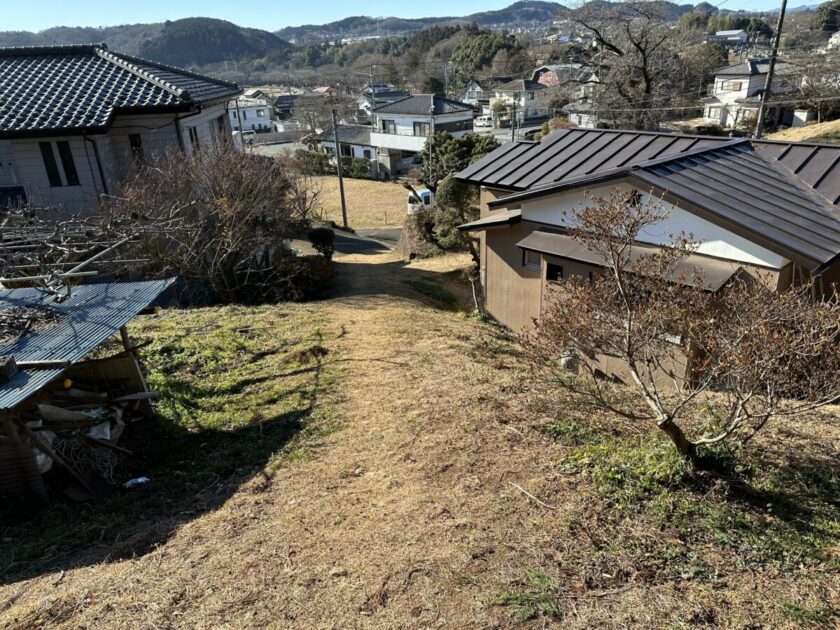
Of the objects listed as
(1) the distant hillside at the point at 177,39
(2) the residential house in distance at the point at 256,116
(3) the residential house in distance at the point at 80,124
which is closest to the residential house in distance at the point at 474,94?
(2) the residential house in distance at the point at 256,116

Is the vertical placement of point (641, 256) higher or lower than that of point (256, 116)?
higher

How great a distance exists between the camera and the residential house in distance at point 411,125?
46.6 meters

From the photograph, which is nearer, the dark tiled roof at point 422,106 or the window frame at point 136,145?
the window frame at point 136,145

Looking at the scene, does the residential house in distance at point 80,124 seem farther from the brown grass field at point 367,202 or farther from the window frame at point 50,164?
the brown grass field at point 367,202

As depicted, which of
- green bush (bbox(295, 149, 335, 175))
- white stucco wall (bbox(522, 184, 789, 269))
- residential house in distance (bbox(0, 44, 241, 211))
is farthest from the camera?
green bush (bbox(295, 149, 335, 175))

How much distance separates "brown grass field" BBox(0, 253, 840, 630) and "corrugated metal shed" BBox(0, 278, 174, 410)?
5.09 feet

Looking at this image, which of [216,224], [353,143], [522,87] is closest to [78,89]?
[216,224]

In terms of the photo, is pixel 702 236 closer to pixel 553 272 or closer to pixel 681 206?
pixel 681 206

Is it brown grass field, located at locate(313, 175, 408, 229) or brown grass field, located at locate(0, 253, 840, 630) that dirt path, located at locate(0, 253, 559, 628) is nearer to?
brown grass field, located at locate(0, 253, 840, 630)

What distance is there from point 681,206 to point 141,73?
15.6 m

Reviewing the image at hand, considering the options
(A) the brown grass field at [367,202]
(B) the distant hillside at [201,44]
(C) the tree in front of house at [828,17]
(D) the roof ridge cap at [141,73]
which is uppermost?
(B) the distant hillside at [201,44]

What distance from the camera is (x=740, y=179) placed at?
9.47 m

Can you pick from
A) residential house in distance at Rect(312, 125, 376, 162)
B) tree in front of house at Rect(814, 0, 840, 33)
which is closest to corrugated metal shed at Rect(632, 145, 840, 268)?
residential house in distance at Rect(312, 125, 376, 162)

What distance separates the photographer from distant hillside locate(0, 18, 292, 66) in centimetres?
13150
